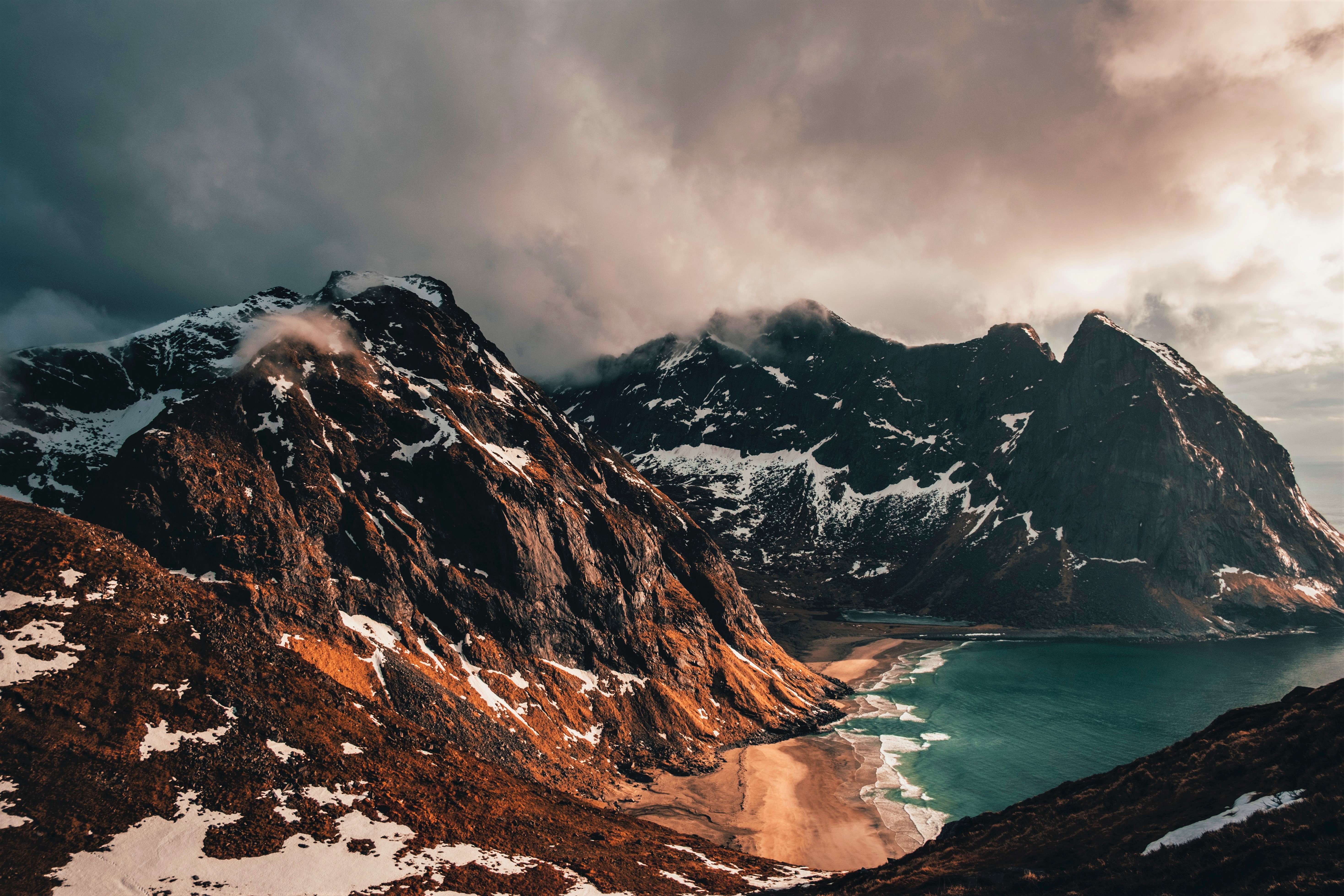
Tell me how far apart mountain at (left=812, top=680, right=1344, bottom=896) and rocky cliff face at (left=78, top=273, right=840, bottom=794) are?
165 feet

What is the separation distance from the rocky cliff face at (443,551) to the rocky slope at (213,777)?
1848 cm

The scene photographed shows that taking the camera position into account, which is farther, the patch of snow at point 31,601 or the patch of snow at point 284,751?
the patch of snow at point 284,751

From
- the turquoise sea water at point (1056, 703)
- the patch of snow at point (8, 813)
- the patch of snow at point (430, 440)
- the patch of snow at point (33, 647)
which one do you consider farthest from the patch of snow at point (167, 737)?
the turquoise sea water at point (1056, 703)

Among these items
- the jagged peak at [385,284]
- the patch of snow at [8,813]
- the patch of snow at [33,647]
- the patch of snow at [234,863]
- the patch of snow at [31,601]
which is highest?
the jagged peak at [385,284]

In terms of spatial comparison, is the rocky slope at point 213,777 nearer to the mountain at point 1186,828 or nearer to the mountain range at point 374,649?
the mountain range at point 374,649

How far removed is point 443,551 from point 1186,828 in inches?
3418

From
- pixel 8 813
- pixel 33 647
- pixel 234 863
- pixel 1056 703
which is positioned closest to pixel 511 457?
pixel 33 647

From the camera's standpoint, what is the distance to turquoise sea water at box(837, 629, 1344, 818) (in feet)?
323

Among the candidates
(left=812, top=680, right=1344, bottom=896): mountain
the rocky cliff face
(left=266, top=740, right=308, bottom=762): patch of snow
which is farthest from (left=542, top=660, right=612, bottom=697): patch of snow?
(left=812, top=680, right=1344, bottom=896): mountain

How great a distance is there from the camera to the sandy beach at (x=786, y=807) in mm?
74625

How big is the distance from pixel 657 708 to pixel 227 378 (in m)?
83.4

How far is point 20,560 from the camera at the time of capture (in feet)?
151

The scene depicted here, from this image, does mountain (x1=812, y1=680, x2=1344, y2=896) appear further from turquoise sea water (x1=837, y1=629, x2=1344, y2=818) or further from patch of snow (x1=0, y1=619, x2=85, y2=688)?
patch of snow (x1=0, y1=619, x2=85, y2=688)

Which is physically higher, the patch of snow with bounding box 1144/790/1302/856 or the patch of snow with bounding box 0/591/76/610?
the patch of snow with bounding box 0/591/76/610
